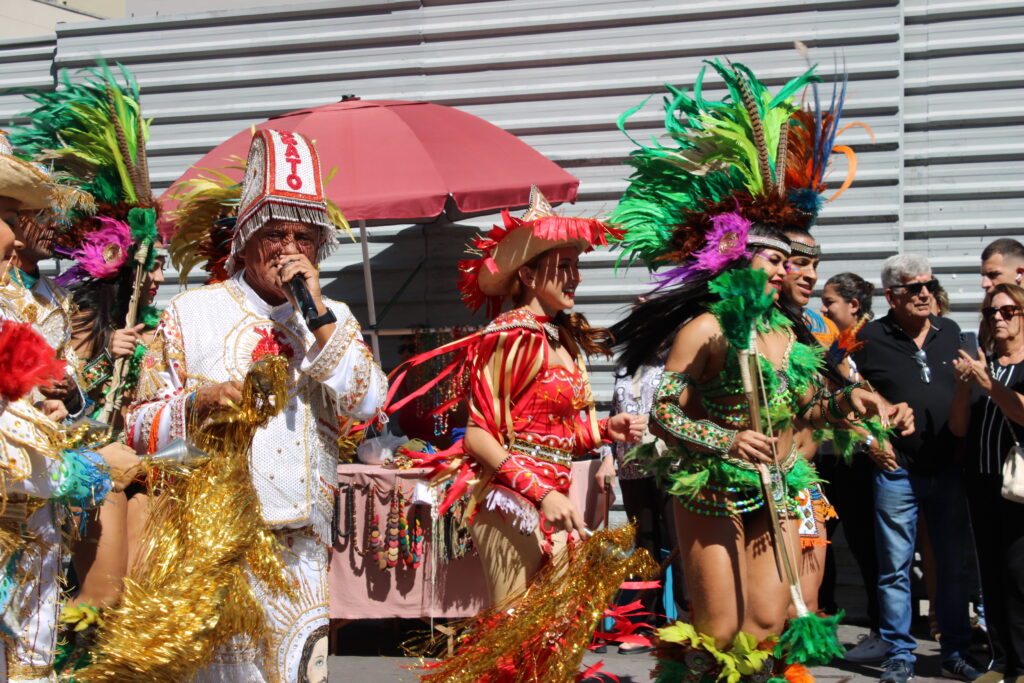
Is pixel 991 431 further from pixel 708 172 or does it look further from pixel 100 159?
pixel 100 159

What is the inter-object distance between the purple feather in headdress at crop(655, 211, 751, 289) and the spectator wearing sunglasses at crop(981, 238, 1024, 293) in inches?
85.8

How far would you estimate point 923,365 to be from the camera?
633cm

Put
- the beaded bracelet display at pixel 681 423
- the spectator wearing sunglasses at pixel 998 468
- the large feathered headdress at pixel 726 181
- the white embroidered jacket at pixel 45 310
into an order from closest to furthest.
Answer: the white embroidered jacket at pixel 45 310, the beaded bracelet display at pixel 681 423, the large feathered headdress at pixel 726 181, the spectator wearing sunglasses at pixel 998 468

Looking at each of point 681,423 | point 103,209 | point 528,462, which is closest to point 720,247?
point 681,423

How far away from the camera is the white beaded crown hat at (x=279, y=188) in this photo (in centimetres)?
376

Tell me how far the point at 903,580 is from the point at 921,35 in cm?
440

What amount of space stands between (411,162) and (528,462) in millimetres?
3512

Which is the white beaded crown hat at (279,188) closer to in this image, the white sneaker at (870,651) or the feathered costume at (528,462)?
the feathered costume at (528,462)

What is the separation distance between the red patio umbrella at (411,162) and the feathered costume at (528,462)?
2445 millimetres

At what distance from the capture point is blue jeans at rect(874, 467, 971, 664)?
614 centimetres

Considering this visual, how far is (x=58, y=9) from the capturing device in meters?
12.9

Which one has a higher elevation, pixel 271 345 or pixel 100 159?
pixel 100 159

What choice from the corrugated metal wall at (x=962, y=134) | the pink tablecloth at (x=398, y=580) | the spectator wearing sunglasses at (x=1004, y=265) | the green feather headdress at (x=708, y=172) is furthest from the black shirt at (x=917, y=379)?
the corrugated metal wall at (x=962, y=134)

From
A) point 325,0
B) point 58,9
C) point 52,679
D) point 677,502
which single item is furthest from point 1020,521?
point 58,9
